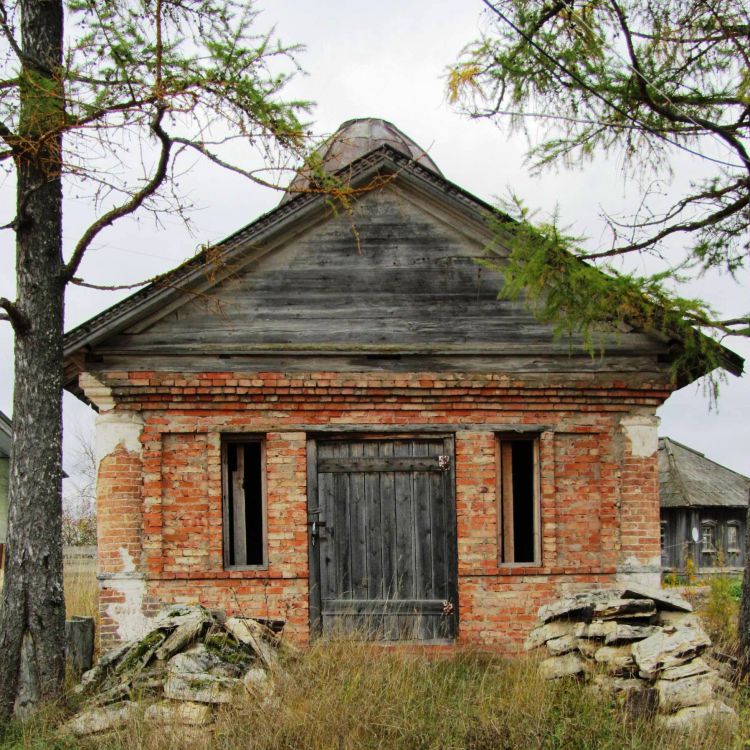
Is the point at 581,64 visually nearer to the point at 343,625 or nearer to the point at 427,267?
the point at 427,267

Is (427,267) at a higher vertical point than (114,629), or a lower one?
higher

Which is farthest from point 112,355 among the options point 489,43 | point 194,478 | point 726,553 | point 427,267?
point 726,553

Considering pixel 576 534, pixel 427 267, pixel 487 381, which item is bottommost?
pixel 576 534

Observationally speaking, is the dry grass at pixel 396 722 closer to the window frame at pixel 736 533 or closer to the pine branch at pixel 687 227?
the pine branch at pixel 687 227

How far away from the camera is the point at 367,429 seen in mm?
10016

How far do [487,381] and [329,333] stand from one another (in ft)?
5.76

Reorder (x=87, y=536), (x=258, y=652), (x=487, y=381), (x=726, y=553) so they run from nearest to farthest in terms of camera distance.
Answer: (x=258, y=652), (x=487, y=381), (x=726, y=553), (x=87, y=536)

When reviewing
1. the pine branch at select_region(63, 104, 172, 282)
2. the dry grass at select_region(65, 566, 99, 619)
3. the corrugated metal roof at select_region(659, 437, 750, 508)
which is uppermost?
the pine branch at select_region(63, 104, 172, 282)

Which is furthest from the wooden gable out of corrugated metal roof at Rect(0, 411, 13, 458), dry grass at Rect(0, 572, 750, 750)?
corrugated metal roof at Rect(0, 411, 13, 458)

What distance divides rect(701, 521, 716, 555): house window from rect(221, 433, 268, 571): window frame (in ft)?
60.9

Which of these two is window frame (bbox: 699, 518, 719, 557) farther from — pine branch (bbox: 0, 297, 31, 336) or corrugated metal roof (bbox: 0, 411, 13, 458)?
pine branch (bbox: 0, 297, 31, 336)

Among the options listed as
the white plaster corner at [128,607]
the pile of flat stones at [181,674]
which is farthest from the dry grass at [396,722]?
the white plaster corner at [128,607]

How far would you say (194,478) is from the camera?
9867mm

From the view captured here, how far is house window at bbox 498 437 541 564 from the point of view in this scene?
33.7 ft
